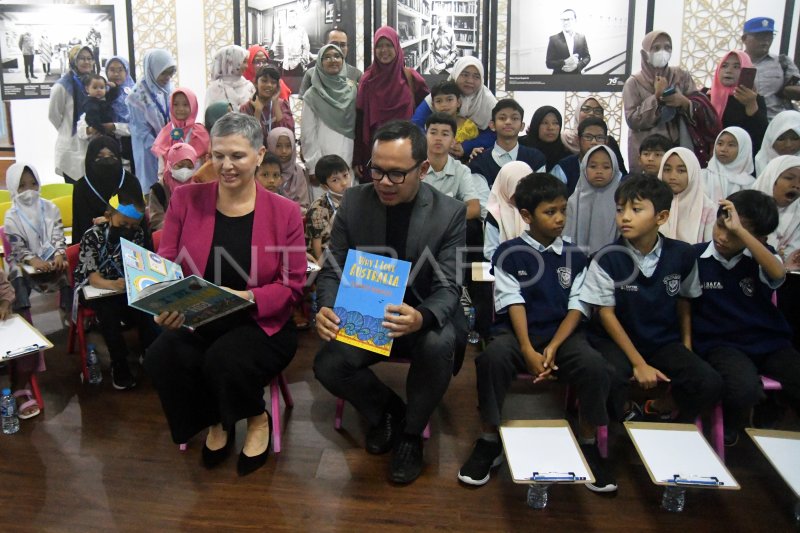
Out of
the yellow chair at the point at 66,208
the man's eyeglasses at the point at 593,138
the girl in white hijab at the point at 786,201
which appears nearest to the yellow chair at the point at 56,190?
the yellow chair at the point at 66,208

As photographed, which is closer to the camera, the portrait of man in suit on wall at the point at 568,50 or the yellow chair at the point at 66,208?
the yellow chair at the point at 66,208

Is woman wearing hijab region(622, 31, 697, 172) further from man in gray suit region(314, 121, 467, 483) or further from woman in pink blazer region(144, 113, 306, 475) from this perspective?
woman in pink blazer region(144, 113, 306, 475)

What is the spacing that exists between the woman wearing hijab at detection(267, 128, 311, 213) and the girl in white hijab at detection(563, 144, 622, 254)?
1.73 meters

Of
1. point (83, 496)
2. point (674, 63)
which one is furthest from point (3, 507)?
point (674, 63)

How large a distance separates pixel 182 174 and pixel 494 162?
2047 millimetres

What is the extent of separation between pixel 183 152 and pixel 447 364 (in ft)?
9.02

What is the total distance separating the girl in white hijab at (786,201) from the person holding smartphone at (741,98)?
0.76 m

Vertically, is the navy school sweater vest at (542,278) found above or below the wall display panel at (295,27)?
below

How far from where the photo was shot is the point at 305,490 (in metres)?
2.23

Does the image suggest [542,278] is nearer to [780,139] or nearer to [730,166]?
[730,166]

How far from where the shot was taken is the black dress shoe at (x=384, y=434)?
2.47 metres

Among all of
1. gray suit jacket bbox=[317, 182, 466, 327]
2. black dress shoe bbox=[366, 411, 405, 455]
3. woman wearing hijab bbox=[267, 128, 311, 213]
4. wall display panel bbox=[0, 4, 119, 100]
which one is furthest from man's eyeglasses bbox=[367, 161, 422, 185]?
wall display panel bbox=[0, 4, 119, 100]

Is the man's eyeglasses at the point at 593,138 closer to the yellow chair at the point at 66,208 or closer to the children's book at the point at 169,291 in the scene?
the children's book at the point at 169,291

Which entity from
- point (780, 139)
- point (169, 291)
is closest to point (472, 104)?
point (780, 139)
